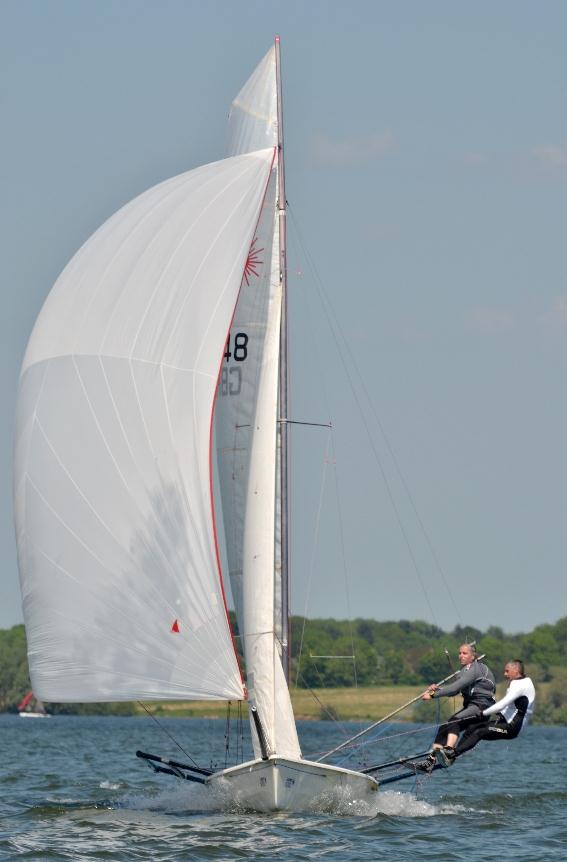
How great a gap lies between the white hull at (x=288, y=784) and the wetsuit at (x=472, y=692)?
1.29 meters

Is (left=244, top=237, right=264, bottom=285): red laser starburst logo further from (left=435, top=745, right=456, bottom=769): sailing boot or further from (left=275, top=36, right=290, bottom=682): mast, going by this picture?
(left=435, top=745, right=456, bottom=769): sailing boot

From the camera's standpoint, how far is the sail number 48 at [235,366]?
872 inches

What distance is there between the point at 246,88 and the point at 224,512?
6412 millimetres

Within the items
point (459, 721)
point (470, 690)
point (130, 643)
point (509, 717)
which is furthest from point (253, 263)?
point (509, 717)

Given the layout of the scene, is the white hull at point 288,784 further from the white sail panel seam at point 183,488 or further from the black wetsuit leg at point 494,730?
the white sail panel seam at point 183,488

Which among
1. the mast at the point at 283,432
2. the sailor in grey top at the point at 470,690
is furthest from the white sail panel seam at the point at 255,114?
the sailor in grey top at the point at 470,690

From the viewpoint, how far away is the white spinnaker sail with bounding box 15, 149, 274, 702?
2030 centimetres

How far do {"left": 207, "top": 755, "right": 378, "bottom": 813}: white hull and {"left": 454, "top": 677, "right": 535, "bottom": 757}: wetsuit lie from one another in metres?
1.42

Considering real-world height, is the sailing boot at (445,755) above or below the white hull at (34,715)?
below

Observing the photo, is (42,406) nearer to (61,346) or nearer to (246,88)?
(61,346)

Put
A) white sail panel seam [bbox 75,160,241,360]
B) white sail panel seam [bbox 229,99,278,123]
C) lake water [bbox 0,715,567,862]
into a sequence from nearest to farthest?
lake water [bbox 0,715,567,862]
white sail panel seam [bbox 75,160,241,360]
white sail panel seam [bbox 229,99,278,123]

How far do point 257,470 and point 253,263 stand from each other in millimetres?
2954

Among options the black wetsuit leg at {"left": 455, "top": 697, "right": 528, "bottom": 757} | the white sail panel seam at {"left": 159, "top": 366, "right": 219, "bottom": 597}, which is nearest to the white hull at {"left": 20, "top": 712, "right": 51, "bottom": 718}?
the black wetsuit leg at {"left": 455, "top": 697, "right": 528, "bottom": 757}

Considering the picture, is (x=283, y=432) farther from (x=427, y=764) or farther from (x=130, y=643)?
(x=427, y=764)
